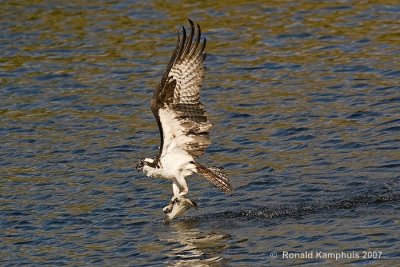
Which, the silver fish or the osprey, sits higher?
the osprey

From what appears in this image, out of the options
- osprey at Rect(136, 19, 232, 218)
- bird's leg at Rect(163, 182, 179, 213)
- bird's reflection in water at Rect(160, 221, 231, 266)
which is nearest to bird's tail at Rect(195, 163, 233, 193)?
osprey at Rect(136, 19, 232, 218)

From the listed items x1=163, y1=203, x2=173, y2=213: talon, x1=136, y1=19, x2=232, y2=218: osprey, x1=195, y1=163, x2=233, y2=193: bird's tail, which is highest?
x1=136, y1=19, x2=232, y2=218: osprey

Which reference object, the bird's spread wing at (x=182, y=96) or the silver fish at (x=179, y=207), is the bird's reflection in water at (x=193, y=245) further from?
the bird's spread wing at (x=182, y=96)

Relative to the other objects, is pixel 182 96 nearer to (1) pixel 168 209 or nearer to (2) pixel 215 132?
(1) pixel 168 209

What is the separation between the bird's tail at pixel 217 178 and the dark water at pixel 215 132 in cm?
32

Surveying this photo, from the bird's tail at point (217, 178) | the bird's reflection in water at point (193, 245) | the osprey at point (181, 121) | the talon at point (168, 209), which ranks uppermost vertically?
the osprey at point (181, 121)

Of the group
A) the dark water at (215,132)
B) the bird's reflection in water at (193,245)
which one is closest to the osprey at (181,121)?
the bird's reflection in water at (193,245)

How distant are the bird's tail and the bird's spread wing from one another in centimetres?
35

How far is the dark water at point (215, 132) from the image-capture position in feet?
32.1

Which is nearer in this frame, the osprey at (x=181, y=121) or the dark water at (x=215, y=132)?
the dark water at (x=215, y=132)

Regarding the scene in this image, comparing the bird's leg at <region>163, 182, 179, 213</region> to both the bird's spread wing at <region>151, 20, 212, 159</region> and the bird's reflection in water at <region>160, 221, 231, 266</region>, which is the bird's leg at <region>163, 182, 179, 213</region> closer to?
the bird's reflection in water at <region>160, 221, 231, 266</region>

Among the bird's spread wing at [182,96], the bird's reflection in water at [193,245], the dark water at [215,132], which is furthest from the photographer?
the bird's spread wing at [182,96]

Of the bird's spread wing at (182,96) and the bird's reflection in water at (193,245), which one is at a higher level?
the bird's spread wing at (182,96)

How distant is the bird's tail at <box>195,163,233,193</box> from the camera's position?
33.4 feet
